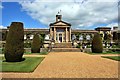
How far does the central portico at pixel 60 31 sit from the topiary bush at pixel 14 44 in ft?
136

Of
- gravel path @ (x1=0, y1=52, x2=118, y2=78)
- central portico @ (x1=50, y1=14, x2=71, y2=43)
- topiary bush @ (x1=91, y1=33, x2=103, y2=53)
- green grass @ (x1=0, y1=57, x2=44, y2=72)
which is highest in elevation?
central portico @ (x1=50, y1=14, x2=71, y2=43)

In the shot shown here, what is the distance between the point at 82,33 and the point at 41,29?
1307 centimetres

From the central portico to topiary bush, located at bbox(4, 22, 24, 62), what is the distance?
41368 millimetres

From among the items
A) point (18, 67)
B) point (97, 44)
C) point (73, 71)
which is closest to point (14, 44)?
point (18, 67)

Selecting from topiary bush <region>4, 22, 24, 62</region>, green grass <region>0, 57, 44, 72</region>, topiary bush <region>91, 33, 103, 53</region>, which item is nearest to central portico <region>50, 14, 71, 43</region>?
topiary bush <region>91, 33, 103, 53</region>

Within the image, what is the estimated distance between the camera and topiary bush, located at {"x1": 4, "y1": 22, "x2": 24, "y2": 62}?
13906mm

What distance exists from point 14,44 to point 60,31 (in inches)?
1719

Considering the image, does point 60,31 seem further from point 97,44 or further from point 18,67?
point 18,67

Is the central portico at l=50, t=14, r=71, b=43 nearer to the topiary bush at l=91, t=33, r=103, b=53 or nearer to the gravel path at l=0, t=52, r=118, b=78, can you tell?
the topiary bush at l=91, t=33, r=103, b=53

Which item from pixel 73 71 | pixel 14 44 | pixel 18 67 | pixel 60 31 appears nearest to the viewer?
pixel 73 71

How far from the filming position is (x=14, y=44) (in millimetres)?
14039

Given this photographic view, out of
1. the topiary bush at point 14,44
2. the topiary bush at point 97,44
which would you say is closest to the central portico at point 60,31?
the topiary bush at point 97,44

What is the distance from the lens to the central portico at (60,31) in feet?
185

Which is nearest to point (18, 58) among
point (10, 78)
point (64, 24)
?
point (10, 78)
